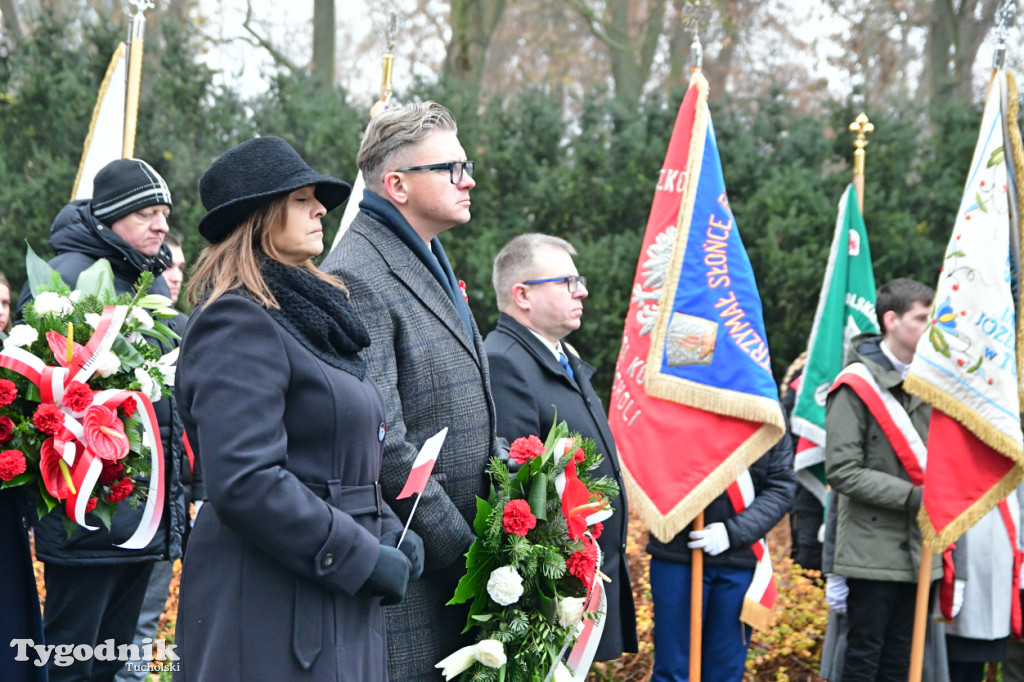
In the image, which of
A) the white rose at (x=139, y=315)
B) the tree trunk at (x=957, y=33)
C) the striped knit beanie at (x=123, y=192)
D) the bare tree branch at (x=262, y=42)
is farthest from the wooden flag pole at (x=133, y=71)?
the tree trunk at (x=957, y=33)

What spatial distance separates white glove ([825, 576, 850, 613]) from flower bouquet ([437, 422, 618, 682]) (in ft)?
7.68

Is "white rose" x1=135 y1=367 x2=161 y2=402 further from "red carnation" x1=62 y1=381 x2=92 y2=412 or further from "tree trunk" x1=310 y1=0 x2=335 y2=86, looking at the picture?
"tree trunk" x1=310 y1=0 x2=335 y2=86

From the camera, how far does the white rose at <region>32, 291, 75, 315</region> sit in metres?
3.06

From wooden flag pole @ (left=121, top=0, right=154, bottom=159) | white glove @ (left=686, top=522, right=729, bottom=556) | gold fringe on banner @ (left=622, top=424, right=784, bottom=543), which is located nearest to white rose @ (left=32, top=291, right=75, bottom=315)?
wooden flag pole @ (left=121, top=0, right=154, bottom=159)

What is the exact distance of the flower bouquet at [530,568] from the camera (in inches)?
110

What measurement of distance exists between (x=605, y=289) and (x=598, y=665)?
3506 millimetres

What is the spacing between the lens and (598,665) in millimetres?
5777

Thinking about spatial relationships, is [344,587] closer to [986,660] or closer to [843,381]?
[843,381]

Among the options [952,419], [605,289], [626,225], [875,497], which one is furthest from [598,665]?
[626,225]

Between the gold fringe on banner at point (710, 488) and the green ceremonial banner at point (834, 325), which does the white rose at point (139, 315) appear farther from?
the green ceremonial banner at point (834, 325)

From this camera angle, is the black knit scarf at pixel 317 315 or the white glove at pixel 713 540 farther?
the white glove at pixel 713 540

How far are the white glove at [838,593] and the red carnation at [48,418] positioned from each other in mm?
3700

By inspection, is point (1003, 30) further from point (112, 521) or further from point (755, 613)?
point (112, 521)

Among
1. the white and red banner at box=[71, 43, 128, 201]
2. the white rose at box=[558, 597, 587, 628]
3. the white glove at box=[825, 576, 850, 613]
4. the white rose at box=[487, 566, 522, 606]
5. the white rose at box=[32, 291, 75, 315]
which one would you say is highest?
the white and red banner at box=[71, 43, 128, 201]
